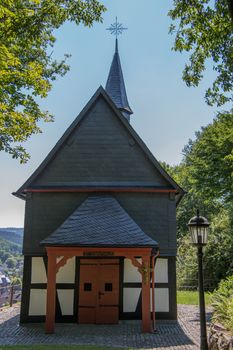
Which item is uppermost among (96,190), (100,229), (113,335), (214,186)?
(214,186)

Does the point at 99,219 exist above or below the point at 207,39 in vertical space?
below

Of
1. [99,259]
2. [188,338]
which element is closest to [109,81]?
[99,259]

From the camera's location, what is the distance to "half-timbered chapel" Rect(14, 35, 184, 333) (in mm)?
13062

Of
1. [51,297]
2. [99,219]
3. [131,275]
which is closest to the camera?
[51,297]

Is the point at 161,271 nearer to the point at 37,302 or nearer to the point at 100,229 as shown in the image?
the point at 100,229

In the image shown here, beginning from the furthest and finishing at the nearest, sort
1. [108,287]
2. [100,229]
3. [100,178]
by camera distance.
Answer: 1. [100,178]
2. [108,287]
3. [100,229]

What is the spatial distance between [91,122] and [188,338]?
343 inches

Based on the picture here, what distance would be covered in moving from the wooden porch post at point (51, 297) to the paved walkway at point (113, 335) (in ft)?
0.95

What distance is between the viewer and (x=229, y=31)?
26.6 feet

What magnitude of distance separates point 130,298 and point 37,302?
129 inches

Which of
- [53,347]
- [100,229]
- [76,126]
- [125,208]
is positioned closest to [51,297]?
[53,347]

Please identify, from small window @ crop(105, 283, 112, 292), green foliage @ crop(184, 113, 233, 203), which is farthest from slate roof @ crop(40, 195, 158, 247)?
green foliage @ crop(184, 113, 233, 203)

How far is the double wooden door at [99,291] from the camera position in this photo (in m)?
13.1

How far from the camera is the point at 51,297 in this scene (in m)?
11.4
